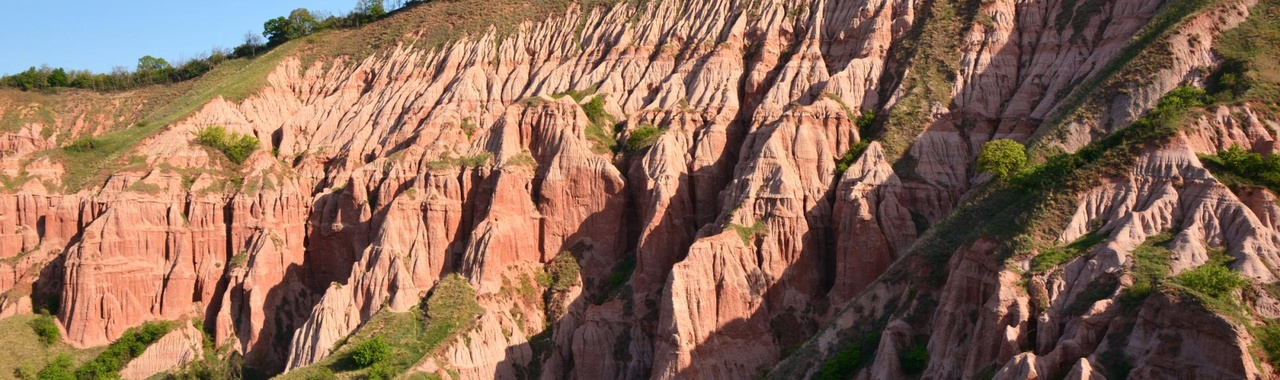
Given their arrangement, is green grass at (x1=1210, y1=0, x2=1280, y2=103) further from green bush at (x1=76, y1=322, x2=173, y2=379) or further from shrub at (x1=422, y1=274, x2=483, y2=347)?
green bush at (x1=76, y1=322, x2=173, y2=379)

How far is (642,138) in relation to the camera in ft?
211

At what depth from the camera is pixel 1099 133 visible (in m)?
48.4

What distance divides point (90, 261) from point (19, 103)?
33372mm

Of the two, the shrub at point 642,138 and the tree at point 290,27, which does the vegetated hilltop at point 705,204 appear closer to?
the shrub at point 642,138

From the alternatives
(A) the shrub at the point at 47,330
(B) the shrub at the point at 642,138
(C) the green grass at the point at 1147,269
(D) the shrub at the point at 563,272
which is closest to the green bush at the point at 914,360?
(C) the green grass at the point at 1147,269

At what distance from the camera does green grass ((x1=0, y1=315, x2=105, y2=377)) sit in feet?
204

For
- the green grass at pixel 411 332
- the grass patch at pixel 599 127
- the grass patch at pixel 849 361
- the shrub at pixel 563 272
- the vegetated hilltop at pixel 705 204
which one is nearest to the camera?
the vegetated hilltop at pixel 705 204

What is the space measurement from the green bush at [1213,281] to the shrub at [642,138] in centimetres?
3360

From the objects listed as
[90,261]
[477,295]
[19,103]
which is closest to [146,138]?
[90,261]

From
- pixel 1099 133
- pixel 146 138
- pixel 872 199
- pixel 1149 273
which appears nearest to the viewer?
pixel 1149 273

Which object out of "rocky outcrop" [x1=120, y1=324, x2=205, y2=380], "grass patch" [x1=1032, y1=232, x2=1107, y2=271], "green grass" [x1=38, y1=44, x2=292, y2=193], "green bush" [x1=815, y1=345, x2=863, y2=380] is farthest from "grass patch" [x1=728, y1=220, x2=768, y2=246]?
"green grass" [x1=38, y1=44, x2=292, y2=193]

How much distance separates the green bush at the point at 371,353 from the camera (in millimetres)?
53531

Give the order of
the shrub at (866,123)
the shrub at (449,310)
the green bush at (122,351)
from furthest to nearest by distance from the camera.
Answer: the green bush at (122,351) → the shrub at (866,123) → the shrub at (449,310)

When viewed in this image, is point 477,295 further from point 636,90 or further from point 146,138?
point 146,138
